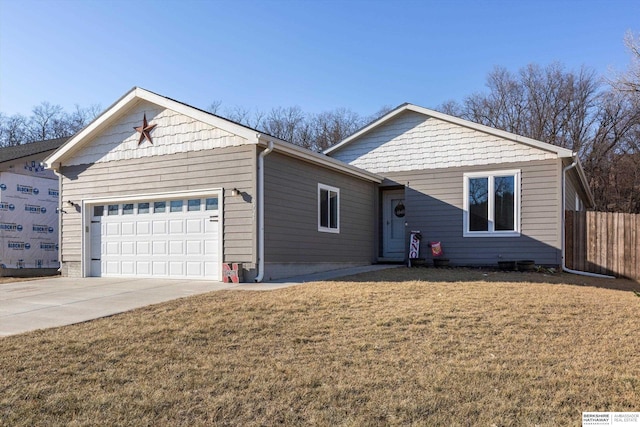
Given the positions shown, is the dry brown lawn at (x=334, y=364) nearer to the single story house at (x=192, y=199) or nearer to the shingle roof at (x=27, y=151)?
the single story house at (x=192, y=199)

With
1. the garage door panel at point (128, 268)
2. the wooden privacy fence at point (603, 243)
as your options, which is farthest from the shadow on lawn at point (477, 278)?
the garage door panel at point (128, 268)

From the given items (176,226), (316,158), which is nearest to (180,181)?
(176,226)

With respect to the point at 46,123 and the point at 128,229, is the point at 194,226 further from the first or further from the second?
the point at 46,123

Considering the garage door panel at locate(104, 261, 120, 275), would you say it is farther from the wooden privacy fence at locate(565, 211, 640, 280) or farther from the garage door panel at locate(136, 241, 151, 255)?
the wooden privacy fence at locate(565, 211, 640, 280)

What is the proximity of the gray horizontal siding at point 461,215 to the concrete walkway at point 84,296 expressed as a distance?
4.23 meters

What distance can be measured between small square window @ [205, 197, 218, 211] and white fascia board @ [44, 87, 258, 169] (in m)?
1.64

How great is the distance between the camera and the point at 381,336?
17.7 ft

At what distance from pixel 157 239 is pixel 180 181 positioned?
5.12 feet

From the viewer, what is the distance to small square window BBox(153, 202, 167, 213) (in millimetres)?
11266

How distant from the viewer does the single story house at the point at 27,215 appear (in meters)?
15.4

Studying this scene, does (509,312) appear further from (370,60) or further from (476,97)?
(476,97)

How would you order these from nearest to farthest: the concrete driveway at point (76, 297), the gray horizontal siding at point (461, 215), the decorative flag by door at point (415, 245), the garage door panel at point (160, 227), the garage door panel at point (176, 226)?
the concrete driveway at point (76, 297)
the garage door panel at point (176, 226)
the garage door panel at point (160, 227)
the gray horizontal siding at point (461, 215)
the decorative flag by door at point (415, 245)

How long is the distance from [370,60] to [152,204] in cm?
1514

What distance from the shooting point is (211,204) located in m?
10.6
